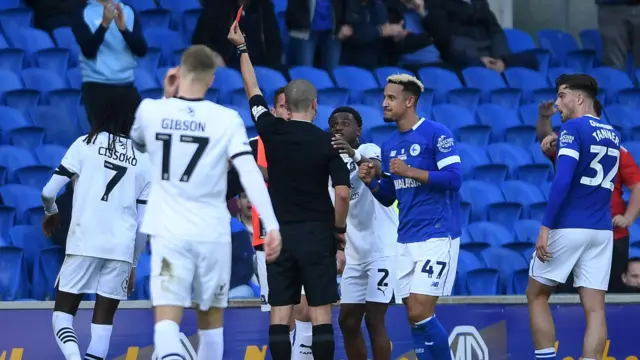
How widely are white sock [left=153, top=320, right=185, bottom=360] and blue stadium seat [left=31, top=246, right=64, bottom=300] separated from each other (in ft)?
11.6

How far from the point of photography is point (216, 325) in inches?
261

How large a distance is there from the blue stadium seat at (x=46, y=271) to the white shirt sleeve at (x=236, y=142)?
11.8 feet

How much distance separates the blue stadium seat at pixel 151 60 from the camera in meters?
12.3

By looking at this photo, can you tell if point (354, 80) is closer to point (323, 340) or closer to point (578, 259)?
point (578, 259)

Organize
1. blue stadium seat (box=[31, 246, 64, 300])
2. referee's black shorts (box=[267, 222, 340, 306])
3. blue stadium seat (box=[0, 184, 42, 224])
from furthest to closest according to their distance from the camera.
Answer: blue stadium seat (box=[0, 184, 42, 224]), blue stadium seat (box=[31, 246, 64, 300]), referee's black shorts (box=[267, 222, 340, 306])

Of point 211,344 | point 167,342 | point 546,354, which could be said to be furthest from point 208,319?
point 546,354

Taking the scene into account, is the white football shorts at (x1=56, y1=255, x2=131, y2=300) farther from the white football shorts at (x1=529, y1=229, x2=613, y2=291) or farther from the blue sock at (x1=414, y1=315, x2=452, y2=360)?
the white football shorts at (x1=529, y1=229, x2=613, y2=291)

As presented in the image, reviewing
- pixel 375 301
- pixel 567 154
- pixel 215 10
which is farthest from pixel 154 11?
pixel 567 154

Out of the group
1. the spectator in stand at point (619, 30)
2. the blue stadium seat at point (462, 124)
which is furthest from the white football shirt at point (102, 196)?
the spectator in stand at point (619, 30)

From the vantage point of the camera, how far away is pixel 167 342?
6348 millimetres

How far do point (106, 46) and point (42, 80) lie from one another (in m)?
1.09

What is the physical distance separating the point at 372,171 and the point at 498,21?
8.14m

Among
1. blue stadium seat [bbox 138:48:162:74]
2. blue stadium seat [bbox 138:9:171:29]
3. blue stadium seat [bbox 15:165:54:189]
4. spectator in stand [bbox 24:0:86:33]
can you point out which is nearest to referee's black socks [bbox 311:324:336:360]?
blue stadium seat [bbox 15:165:54:189]

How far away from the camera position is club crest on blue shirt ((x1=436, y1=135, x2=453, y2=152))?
8.19 meters
